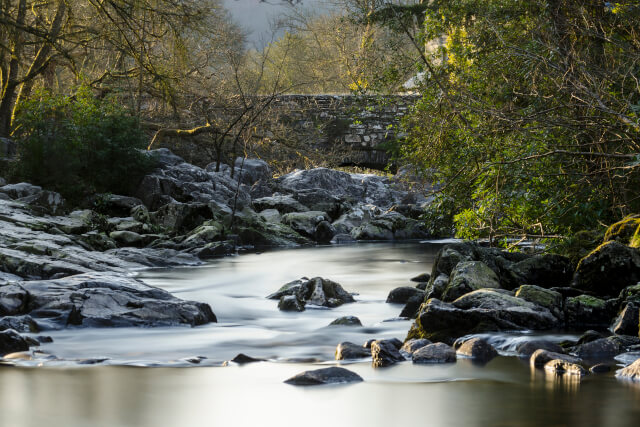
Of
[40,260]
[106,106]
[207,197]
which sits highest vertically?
[106,106]

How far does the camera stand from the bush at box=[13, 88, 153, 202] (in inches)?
633

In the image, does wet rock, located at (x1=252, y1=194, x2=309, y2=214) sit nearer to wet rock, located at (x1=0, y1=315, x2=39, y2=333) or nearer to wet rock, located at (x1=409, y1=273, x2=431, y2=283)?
wet rock, located at (x1=409, y1=273, x2=431, y2=283)

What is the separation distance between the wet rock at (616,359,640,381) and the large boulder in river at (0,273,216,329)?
3971 millimetres

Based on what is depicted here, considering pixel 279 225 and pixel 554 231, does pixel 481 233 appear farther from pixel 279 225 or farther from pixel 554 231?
pixel 279 225

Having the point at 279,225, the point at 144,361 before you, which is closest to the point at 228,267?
the point at 279,225

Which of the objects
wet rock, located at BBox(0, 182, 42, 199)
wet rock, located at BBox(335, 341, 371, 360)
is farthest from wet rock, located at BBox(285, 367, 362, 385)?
wet rock, located at BBox(0, 182, 42, 199)

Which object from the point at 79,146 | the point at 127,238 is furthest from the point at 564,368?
the point at 79,146

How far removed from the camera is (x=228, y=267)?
42.9ft

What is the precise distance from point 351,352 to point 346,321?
5.32ft

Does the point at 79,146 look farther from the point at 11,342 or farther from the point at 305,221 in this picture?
the point at 11,342

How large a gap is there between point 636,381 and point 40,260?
7365 mm

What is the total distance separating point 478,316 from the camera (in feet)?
21.5

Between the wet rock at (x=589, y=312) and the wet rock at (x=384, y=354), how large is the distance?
213 centimetres

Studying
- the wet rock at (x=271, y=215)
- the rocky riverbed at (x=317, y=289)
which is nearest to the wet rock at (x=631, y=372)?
the rocky riverbed at (x=317, y=289)
